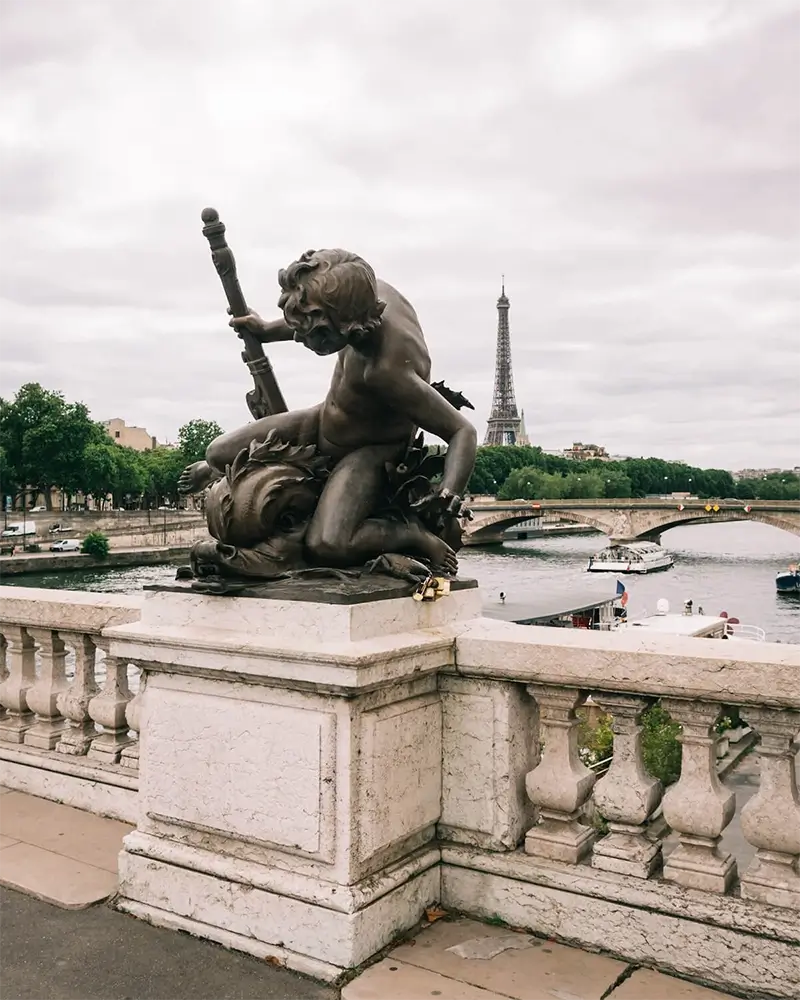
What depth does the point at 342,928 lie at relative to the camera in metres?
3.19

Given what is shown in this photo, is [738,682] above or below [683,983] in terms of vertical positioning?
above

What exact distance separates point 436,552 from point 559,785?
1052 millimetres

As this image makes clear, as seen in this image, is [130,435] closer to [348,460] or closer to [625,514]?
[625,514]

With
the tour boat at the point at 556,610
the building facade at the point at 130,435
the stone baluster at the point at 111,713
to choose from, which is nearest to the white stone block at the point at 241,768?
the stone baluster at the point at 111,713

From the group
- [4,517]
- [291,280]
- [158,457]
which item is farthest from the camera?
[158,457]

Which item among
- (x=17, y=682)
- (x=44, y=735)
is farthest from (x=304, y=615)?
(x=17, y=682)

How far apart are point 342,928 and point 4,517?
73.0 m

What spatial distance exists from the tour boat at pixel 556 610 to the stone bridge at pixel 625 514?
35.4 metres

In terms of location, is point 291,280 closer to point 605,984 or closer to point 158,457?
point 605,984

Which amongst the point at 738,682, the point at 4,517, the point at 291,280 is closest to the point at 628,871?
the point at 738,682

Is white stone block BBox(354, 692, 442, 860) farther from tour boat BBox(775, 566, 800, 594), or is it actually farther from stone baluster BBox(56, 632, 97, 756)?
tour boat BBox(775, 566, 800, 594)

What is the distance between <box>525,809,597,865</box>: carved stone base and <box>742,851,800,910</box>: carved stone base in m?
0.62

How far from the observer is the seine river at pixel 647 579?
41875mm

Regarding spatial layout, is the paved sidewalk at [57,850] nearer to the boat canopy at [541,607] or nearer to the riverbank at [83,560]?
the boat canopy at [541,607]
